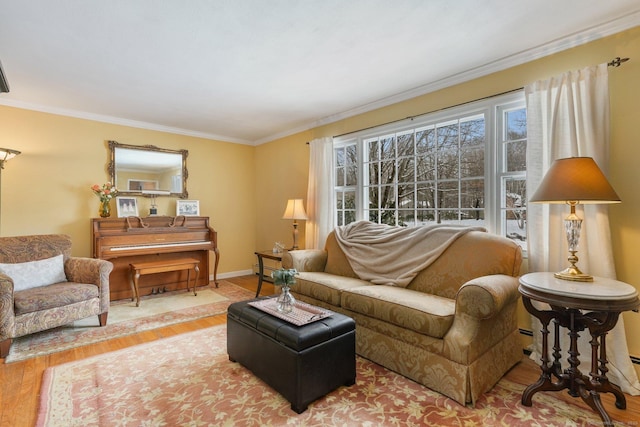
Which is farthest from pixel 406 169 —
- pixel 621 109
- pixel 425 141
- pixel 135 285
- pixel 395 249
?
pixel 135 285

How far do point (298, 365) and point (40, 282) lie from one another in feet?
9.44

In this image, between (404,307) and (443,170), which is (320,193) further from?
(404,307)

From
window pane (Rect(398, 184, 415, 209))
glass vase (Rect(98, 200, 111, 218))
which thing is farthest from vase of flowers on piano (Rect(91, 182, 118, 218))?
window pane (Rect(398, 184, 415, 209))

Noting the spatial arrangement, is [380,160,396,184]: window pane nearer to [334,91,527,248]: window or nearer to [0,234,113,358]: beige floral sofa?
[334,91,527,248]: window

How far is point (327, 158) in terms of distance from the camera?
4.20 m

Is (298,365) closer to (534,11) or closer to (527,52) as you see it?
(534,11)

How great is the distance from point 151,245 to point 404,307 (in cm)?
354

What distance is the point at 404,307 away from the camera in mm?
2184

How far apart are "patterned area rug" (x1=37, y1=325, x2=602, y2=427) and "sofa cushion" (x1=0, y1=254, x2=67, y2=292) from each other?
1088 millimetres

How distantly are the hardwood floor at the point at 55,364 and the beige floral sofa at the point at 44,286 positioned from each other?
337 millimetres

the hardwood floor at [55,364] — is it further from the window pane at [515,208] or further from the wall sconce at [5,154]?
the wall sconce at [5,154]

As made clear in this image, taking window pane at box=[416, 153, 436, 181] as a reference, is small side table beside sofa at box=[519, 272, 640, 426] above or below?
below

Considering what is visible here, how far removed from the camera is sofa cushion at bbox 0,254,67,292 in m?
2.87

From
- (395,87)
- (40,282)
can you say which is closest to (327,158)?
(395,87)
